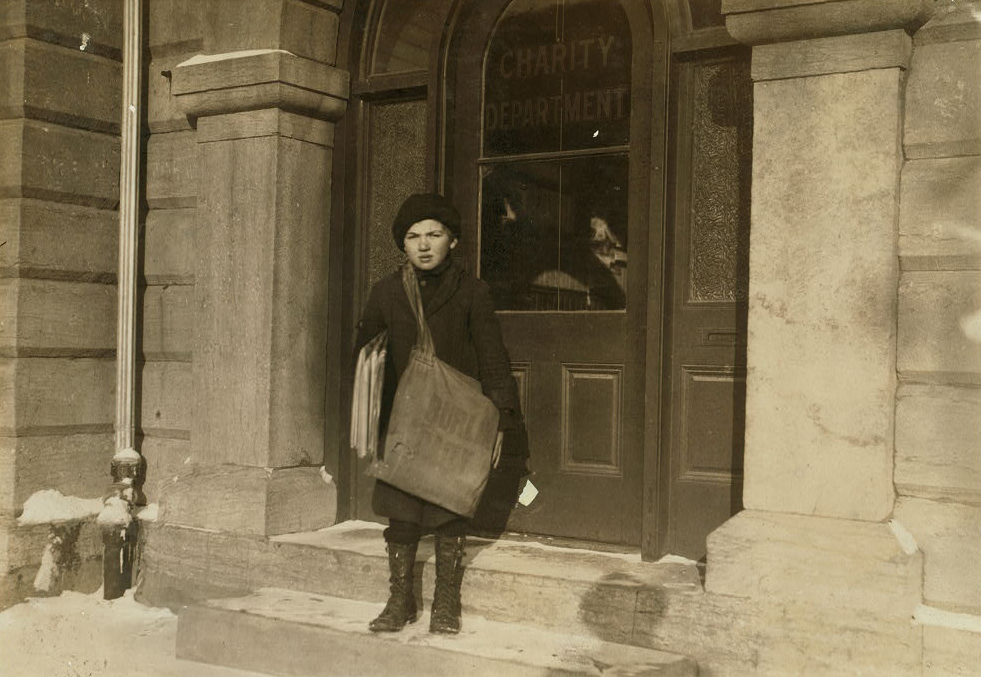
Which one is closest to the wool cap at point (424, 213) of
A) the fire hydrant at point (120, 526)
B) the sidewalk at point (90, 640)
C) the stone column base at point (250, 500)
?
the stone column base at point (250, 500)

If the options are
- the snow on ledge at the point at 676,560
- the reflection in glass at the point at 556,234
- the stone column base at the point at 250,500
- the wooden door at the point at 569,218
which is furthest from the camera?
the stone column base at the point at 250,500

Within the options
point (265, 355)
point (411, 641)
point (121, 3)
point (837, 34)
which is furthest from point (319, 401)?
point (837, 34)

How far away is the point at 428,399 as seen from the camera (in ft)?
15.6

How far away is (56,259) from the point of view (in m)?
6.70

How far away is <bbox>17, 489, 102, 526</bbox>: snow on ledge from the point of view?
21.7ft

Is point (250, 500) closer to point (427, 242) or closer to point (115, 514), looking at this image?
point (115, 514)

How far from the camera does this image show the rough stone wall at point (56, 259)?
6.55 meters

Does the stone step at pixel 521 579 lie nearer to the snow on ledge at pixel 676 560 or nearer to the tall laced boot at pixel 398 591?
the snow on ledge at pixel 676 560

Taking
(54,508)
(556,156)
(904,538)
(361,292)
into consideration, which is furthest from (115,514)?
(904,538)

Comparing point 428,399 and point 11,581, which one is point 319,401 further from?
point 11,581

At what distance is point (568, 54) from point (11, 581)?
4.30m

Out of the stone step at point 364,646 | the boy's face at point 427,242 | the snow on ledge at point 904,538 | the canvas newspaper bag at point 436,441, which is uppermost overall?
the boy's face at point 427,242

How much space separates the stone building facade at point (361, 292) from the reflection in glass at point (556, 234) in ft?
1.04

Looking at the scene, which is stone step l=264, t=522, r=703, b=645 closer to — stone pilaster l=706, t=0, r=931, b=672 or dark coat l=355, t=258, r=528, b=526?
stone pilaster l=706, t=0, r=931, b=672
